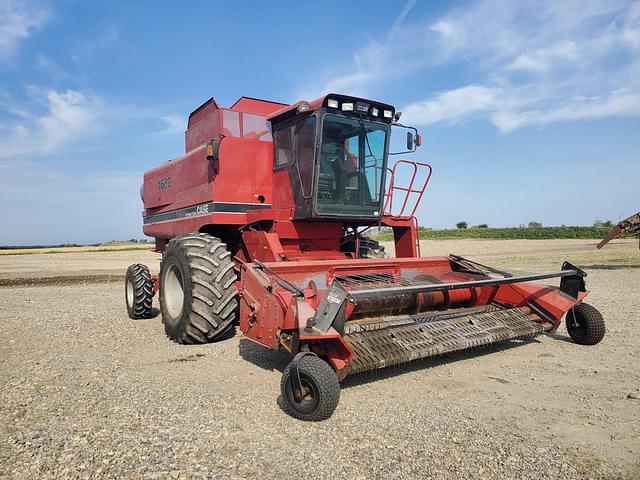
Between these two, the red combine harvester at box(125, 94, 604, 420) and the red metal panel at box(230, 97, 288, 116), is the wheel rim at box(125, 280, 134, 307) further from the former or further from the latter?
the red metal panel at box(230, 97, 288, 116)

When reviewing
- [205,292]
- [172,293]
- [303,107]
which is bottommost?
[172,293]

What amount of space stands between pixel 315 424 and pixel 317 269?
204 cm

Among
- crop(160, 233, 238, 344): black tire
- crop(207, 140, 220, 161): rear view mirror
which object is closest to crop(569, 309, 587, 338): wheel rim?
crop(160, 233, 238, 344): black tire

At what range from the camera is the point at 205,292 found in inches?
211

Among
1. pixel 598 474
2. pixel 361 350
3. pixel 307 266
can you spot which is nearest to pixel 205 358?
pixel 307 266

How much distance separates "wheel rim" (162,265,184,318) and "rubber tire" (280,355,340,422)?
3.39 metres

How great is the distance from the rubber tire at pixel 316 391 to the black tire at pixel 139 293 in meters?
5.27

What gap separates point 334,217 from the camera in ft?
20.9

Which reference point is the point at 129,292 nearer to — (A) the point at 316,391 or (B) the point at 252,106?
(B) the point at 252,106

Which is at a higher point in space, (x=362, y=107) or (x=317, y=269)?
(x=362, y=107)

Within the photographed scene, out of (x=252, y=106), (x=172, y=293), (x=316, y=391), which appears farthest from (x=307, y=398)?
(x=252, y=106)

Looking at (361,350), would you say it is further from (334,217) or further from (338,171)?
(338,171)

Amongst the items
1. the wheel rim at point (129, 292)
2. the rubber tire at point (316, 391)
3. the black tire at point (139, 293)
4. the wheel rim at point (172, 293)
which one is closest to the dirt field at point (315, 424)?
the rubber tire at point (316, 391)

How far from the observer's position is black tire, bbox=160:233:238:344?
5375 mm
